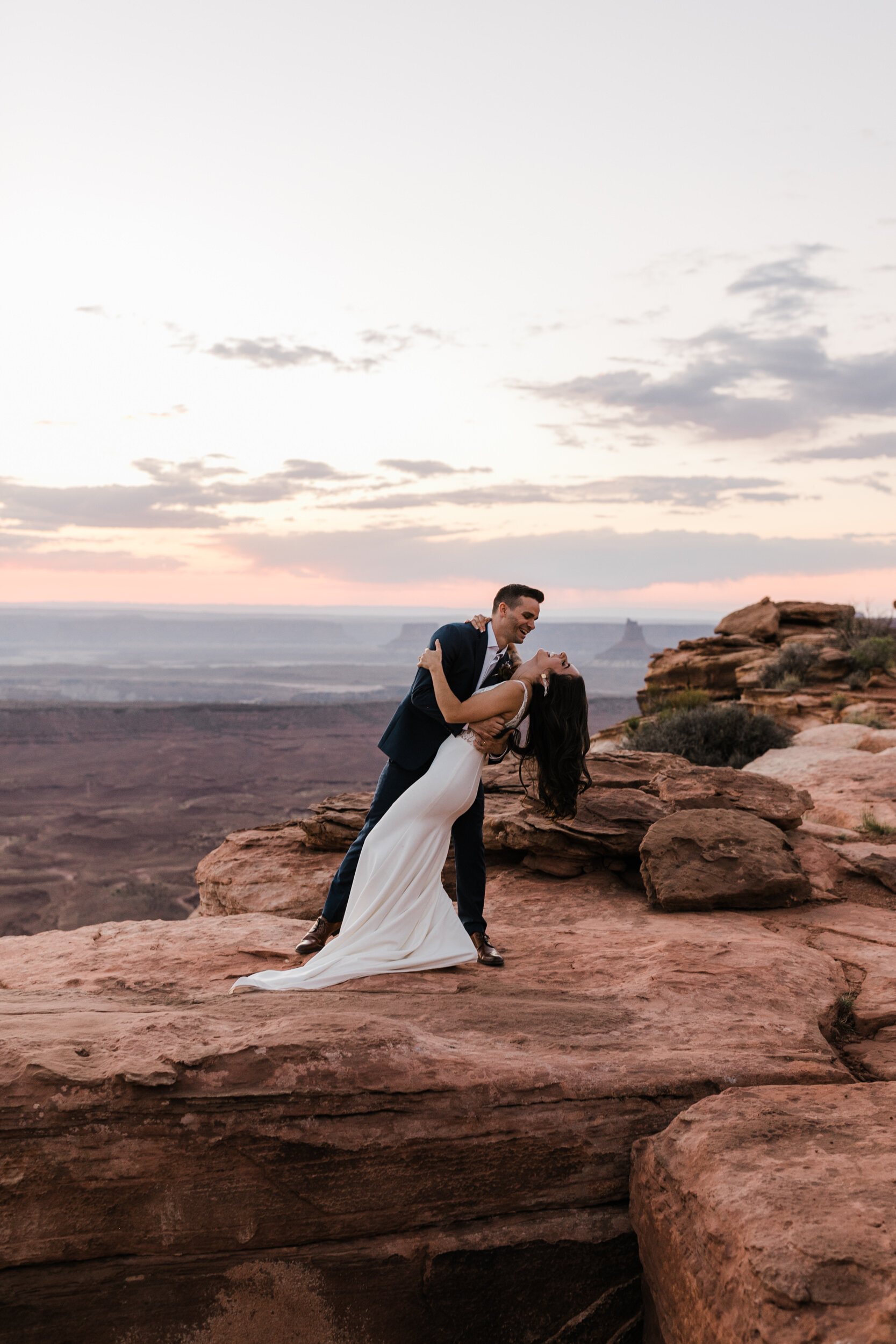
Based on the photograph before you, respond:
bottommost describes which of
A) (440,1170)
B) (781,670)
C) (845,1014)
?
(440,1170)

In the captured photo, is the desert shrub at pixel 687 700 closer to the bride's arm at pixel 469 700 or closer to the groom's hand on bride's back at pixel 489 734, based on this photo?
the groom's hand on bride's back at pixel 489 734

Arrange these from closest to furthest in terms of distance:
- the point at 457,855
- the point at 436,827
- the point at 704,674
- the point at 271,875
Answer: the point at 436,827 → the point at 457,855 → the point at 271,875 → the point at 704,674

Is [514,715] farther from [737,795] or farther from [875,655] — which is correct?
[875,655]

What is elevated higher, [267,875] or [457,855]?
[457,855]

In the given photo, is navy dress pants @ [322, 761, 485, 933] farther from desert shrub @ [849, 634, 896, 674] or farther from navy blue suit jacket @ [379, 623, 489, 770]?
desert shrub @ [849, 634, 896, 674]

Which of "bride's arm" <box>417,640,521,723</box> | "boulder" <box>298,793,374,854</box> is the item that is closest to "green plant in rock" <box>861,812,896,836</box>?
"boulder" <box>298,793,374,854</box>

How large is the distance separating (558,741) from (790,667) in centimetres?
1607

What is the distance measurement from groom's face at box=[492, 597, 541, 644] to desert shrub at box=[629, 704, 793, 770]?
Result: 10171 millimetres

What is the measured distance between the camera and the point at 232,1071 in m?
3.41

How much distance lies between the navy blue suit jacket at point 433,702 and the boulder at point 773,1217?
2504 millimetres

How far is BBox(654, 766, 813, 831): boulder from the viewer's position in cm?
753

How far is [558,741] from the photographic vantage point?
5180 millimetres

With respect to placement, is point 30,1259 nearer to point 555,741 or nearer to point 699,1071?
point 699,1071

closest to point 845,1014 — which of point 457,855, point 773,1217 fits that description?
point 773,1217
